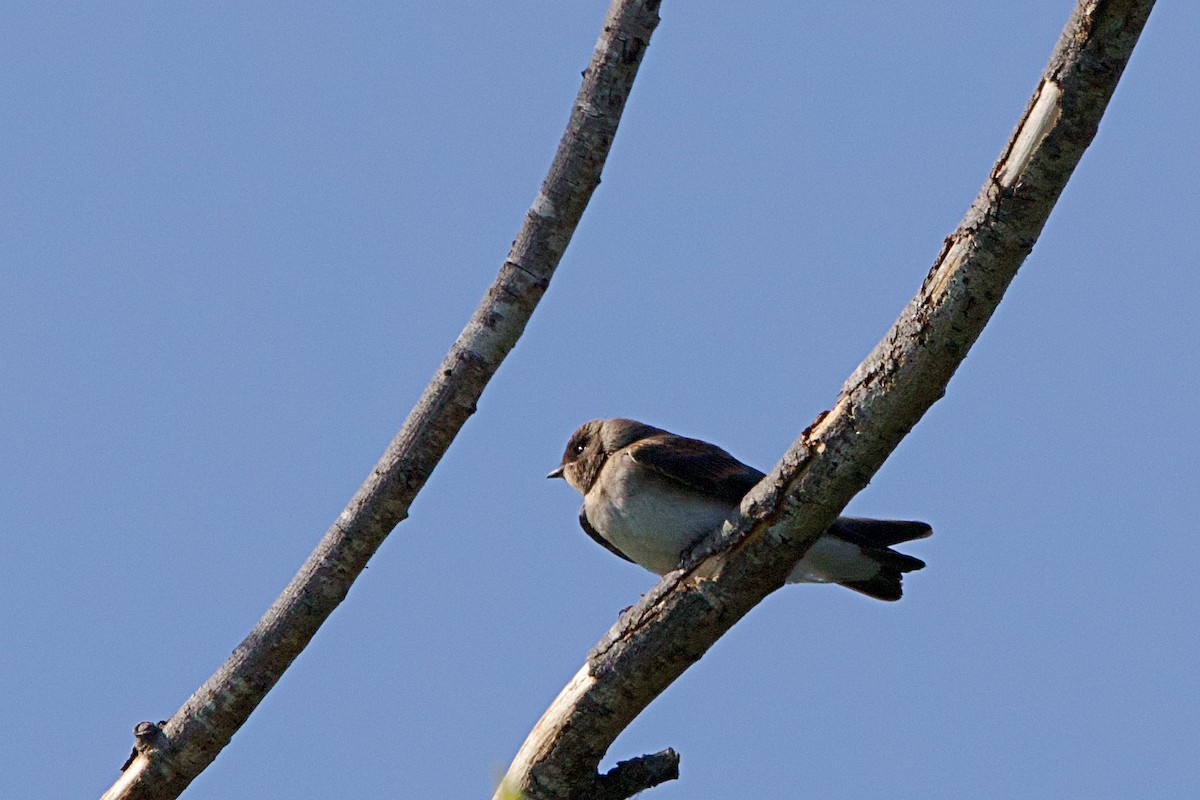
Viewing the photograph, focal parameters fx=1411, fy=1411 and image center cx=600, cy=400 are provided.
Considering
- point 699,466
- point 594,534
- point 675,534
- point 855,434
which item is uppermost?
point 699,466

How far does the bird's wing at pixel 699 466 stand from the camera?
9.01m

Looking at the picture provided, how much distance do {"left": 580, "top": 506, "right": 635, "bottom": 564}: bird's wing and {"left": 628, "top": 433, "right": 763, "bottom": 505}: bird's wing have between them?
77cm

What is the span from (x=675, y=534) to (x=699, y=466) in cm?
53

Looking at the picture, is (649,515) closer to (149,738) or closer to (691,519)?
(691,519)

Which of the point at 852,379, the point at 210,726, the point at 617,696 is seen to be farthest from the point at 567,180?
the point at 210,726

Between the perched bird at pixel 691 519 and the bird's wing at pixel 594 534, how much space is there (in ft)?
0.42

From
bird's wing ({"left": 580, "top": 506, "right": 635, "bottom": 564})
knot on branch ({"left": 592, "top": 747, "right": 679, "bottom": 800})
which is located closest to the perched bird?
bird's wing ({"left": 580, "top": 506, "right": 635, "bottom": 564})

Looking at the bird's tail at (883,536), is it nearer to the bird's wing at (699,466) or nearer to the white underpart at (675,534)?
the white underpart at (675,534)

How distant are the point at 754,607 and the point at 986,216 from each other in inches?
87.0

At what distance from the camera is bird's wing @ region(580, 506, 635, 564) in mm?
10281

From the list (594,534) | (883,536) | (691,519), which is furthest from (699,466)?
(594,534)

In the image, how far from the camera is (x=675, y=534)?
899cm

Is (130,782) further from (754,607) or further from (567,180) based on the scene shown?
(567,180)

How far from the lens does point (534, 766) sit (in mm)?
6691
